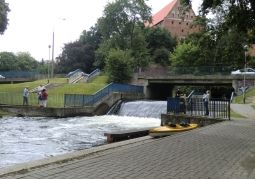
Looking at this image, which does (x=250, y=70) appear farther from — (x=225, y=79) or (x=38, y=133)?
(x=38, y=133)

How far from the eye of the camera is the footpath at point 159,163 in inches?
205

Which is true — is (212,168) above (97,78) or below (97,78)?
below

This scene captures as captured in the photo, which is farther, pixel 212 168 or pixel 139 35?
pixel 139 35

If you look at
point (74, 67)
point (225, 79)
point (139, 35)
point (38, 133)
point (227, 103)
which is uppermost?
point (139, 35)

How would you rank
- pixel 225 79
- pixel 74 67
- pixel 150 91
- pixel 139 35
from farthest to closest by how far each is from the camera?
pixel 74 67 → pixel 139 35 → pixel 150 91 → pixel 225 79

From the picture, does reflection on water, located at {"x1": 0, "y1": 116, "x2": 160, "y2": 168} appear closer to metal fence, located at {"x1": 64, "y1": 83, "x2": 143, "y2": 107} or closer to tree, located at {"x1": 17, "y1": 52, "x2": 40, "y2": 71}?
metal fence, located at {"x1": 64, "y1": 83, "x2": 143, "y2": 107}

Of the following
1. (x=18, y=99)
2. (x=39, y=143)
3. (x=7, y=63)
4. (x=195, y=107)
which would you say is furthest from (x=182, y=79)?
(x=7, y=63)

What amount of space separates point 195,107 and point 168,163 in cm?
1147

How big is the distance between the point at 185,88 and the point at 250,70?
719 inches

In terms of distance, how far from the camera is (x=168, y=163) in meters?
6.21

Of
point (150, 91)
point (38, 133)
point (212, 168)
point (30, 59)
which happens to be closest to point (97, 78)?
point (150, 91)

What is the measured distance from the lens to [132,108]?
26.6 m

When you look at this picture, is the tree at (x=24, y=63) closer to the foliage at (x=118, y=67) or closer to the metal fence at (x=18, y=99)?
the foliage at (x=118, y=67)

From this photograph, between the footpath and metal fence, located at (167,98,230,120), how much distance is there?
291 inches
